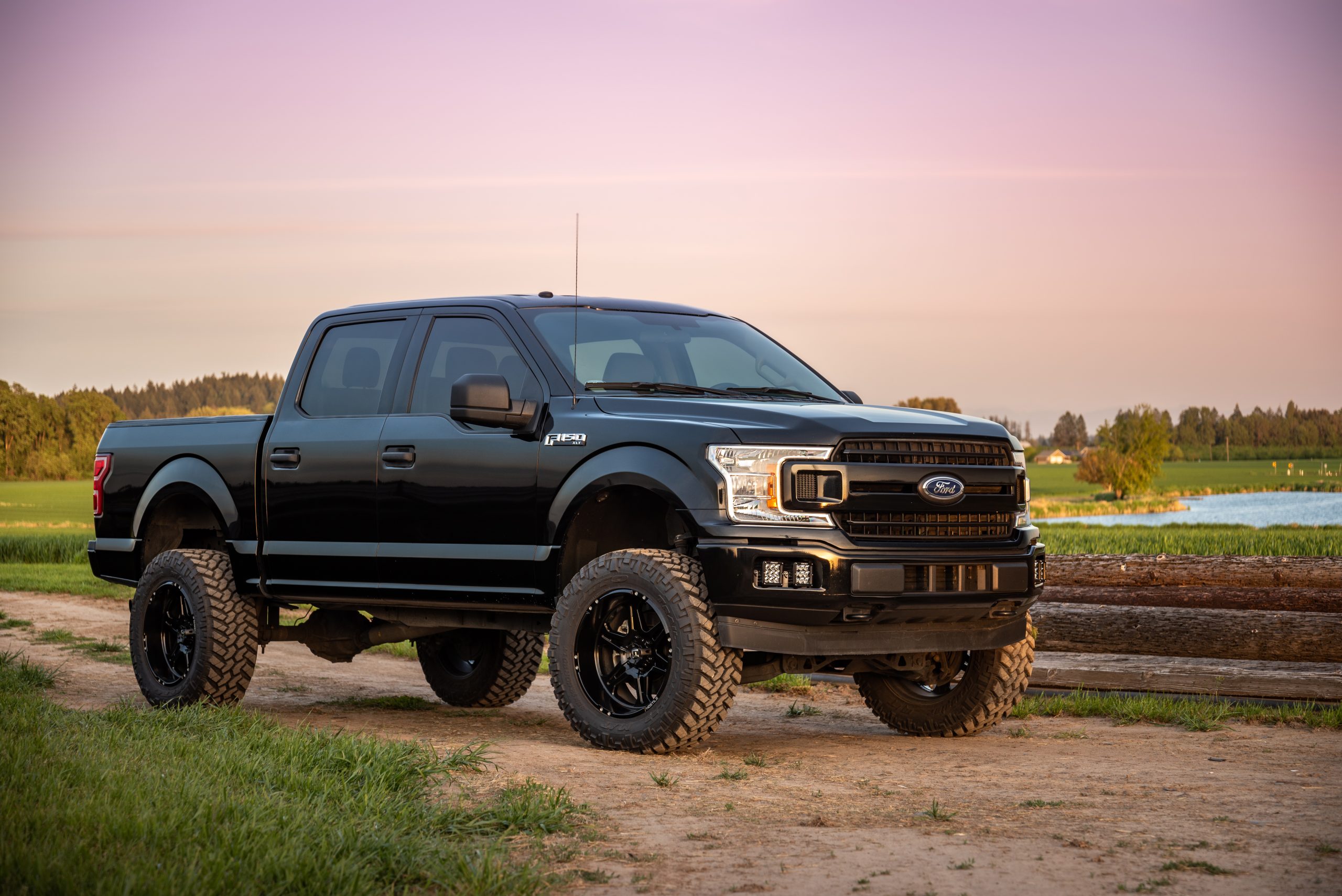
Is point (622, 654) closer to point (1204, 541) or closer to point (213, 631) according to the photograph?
point (213, 631)

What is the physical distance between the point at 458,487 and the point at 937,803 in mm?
3172

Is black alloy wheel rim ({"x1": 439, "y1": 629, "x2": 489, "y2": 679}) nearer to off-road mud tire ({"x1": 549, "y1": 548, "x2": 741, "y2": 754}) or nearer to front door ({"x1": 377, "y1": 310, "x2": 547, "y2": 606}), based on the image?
front door ({"x1": 377, "y1": 310, "x2": 547, "y2": 606})

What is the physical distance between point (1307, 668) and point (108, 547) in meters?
7.94

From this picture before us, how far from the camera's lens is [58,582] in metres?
21.8

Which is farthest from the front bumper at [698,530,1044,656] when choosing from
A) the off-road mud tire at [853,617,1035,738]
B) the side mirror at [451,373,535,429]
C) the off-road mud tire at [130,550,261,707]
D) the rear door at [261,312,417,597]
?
the off-road mud tire at [130,550,261,707]

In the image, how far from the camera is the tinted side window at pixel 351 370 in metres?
8.29

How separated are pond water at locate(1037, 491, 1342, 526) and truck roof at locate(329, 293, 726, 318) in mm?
22919

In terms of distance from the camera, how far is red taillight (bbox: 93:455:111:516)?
9.56 m

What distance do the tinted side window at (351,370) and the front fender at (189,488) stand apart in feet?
2.55

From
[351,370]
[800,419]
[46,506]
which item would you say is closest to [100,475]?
[351,370]

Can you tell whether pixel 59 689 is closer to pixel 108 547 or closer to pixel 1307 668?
pixel 108 547

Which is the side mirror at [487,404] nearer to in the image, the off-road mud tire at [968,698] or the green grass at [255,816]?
the green grass at [255,816]

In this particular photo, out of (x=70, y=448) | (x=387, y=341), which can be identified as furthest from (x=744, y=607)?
(x=70, y=448)

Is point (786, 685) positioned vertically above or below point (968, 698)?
below
